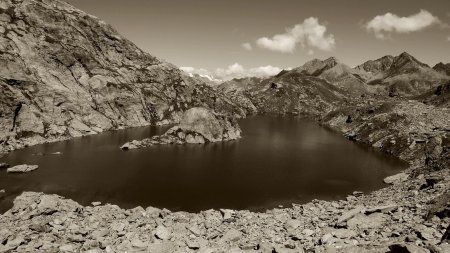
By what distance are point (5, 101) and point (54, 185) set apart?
71.7 meters

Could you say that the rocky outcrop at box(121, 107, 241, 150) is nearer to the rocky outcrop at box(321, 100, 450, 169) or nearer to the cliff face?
the cliff face

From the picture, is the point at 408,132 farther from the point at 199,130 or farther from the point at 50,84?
the point at 50,84

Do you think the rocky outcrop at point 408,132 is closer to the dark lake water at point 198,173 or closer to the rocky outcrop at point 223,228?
the dark lake water at point 198,173

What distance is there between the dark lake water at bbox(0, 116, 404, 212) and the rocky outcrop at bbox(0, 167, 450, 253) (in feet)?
37.6

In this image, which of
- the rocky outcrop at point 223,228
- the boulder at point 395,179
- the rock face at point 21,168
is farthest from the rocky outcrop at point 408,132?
the rock face at point 21,168

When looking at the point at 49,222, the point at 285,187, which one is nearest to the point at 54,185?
the point at 49,222

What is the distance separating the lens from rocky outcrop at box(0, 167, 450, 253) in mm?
44188

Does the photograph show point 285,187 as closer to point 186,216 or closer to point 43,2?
point 186,216

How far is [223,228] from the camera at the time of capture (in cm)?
5781

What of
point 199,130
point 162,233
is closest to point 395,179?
point 162,233

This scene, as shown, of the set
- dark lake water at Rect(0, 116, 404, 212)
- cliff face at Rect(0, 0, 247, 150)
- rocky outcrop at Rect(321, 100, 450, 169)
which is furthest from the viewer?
cliff face at Rect(0, 0, 247, 150)

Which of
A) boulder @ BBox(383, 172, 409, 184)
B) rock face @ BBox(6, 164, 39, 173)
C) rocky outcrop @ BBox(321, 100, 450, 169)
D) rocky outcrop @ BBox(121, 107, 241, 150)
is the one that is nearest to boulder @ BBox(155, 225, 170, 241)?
rock face @ BBox(6, 164, 39, 173)

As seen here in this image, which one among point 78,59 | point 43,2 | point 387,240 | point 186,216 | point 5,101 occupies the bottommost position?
point 186,216

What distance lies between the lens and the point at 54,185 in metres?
85.3
